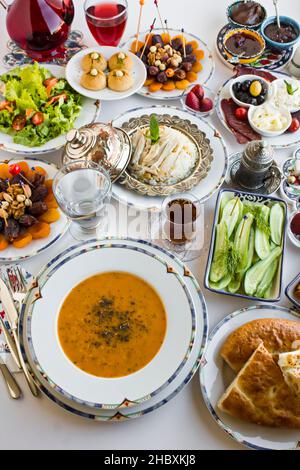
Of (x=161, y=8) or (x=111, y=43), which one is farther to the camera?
(x=161, y=8)

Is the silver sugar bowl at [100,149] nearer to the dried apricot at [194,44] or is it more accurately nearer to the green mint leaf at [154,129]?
the green mint leaf at [154,129]

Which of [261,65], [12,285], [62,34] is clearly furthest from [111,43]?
[12,285]

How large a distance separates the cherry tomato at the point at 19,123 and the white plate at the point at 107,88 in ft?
0.91

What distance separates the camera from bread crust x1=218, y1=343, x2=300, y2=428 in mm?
1283

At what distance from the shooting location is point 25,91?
1928 millimetres

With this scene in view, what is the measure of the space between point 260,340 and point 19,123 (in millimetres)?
1344

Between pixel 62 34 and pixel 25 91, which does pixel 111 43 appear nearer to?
pixel 62 34

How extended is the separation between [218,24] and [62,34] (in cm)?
85

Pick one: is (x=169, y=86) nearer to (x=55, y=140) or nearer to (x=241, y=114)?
(x=241, y=114)

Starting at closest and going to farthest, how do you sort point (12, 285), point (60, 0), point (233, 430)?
point (233, 430)
point (12, 285)
point (60, 0)

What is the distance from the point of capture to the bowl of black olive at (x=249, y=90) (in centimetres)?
197

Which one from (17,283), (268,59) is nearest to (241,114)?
(268,59)

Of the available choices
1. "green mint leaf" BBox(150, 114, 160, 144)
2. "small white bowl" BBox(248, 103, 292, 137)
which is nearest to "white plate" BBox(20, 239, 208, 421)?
"green mint leaf" BBox(150, 114, 160, 144)

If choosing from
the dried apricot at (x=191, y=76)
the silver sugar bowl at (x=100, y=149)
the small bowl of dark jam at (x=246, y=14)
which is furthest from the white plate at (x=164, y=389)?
the small bowl of dark jam at (x=246, y=14)
